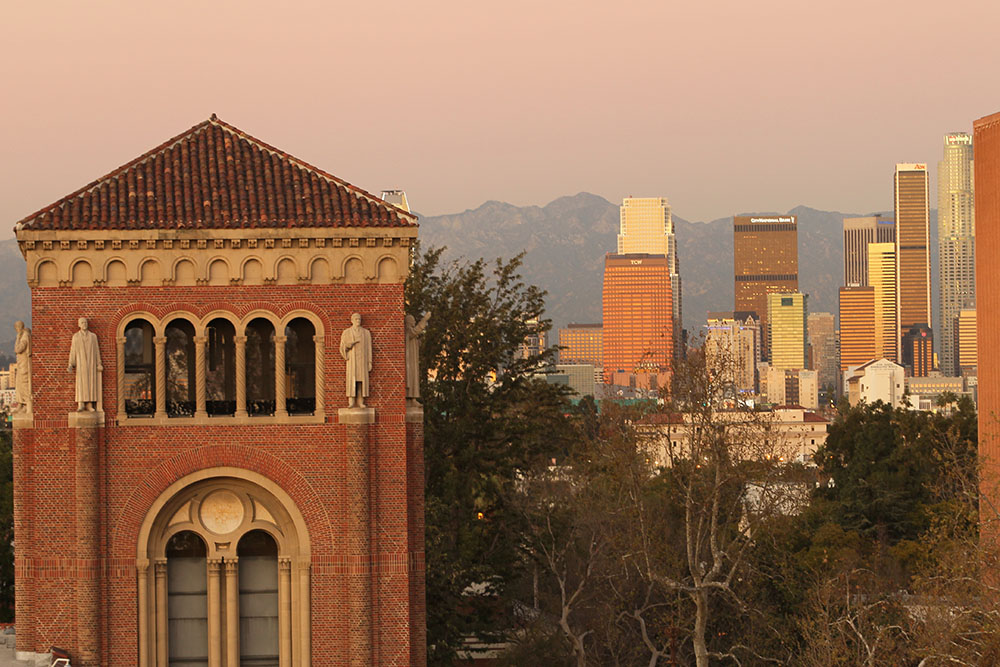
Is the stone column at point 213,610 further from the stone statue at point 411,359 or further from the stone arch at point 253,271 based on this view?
the stone arch at point 253,271

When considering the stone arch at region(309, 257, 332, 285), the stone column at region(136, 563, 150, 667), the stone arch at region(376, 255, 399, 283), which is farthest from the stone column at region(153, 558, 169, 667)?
the stone arch at region(376, 255, 399, 283)

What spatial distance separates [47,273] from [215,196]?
4704 millimetres

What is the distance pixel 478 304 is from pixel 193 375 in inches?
1062

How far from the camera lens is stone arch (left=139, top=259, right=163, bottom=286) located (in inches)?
1485

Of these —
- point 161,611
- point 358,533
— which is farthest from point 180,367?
point 358,533

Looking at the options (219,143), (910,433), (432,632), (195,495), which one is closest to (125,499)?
(195,495)

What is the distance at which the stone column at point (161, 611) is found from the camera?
37.9 meters

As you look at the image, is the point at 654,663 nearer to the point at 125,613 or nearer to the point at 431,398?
the point at 431,398

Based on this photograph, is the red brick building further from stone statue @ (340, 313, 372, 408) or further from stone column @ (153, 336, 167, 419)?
stone statue @ (340, 313, 372, 408)

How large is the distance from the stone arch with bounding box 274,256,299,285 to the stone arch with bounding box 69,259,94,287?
4677mm

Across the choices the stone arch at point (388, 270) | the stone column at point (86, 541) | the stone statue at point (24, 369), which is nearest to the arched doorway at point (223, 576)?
the stone column at point (86, 541)

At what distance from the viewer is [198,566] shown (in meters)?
38.4

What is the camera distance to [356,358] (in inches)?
1484

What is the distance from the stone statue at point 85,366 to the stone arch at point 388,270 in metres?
7.42
